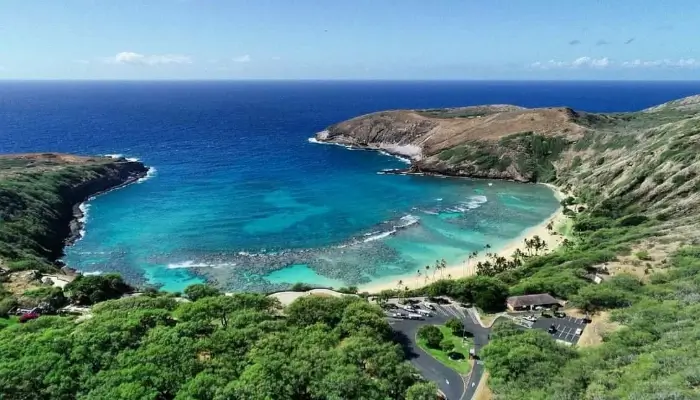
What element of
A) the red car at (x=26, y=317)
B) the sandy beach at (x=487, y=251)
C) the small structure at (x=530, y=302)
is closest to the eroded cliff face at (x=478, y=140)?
the sandy beach at (x=487, y=251)

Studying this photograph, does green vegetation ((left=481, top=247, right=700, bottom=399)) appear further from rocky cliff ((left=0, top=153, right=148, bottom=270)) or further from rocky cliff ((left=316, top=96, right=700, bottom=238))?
rocky cliff ((left=0, top=153, right=148, bottom=270))

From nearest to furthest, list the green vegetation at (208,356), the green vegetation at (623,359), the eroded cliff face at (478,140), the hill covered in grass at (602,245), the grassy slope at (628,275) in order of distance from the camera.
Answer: the green vegetation at (623,359), the grassy slope at (628,275), the green vegetation at (208,356), the hill covered in grass at (602,245), the eroded cliff face at (478,140)

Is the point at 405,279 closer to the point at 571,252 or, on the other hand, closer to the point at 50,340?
the point at 571,252

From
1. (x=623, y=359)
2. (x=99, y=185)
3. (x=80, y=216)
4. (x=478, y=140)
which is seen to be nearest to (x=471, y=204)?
(x=478, y=140)

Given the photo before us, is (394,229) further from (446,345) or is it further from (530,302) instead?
(446,345)

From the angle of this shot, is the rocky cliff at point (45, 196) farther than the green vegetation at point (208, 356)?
Yes

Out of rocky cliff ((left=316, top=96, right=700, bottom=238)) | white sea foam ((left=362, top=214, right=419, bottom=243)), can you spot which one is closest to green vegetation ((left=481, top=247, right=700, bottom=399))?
rocky cliff ((left=316, top=96, right=700, bottom=238))

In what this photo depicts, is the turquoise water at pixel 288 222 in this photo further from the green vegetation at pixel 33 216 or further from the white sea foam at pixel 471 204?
the green vegetation at pixel 33 216
